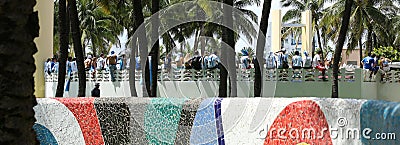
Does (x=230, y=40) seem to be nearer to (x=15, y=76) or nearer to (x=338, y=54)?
(x=338, y=54)

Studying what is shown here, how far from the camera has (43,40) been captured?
22.7m

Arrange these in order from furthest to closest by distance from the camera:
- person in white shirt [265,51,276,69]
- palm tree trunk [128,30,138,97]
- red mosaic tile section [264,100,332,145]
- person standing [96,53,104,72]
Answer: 1. person standing [96,53,104,72]
2. person in white shirt [265,51,276,69]
3. palm tree trunk [128,30,138,97]
4. red mosaic tile section [264,100,332,145]

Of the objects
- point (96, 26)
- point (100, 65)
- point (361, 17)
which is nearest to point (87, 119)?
point (100, 65)

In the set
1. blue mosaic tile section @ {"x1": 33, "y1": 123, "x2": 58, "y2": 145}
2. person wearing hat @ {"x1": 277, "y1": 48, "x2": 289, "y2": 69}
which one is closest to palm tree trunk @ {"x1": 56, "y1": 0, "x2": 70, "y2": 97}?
person wearing hat @ {"x1": 277, "y1": 48, "x2": 289, "y2": 69}

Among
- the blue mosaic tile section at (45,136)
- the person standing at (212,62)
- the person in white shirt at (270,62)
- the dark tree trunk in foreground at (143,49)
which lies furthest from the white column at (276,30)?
the blue mosaic tile section at (45,136)

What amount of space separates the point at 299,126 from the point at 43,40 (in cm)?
1675

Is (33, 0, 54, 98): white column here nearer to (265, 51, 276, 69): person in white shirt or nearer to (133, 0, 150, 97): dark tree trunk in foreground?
(133, 0, 150, 97): dark tree trunk in foreground

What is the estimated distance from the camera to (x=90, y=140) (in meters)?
9.16

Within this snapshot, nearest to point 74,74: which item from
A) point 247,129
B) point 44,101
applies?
point 44,101

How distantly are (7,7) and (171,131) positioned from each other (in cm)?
471

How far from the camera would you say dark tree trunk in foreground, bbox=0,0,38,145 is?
4191mm

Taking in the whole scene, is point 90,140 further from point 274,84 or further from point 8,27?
point 274,84

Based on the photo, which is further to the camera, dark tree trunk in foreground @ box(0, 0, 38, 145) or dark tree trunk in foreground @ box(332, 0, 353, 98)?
dark tree trunk in foreground @ box(332, 0, 353, 98)

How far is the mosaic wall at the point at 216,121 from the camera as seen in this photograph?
7199 mm
